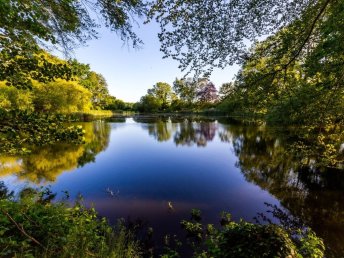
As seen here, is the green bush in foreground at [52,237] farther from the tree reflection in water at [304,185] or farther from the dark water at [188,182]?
the tree reflection in water at [304,185]

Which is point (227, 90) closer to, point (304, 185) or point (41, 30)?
point (41, 30)

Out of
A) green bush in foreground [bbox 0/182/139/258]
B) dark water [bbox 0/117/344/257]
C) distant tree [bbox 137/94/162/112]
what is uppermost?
distant tree [bbox 137/94/162/112]

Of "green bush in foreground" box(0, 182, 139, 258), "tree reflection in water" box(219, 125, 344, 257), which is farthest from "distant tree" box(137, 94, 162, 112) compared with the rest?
"green bush in foreground" box(0, 182, 139, 258)

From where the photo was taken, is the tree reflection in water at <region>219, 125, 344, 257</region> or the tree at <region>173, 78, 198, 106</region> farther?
the tree reflection in water at <region>219, 125, 344, 257</region>

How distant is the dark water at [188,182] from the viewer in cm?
944

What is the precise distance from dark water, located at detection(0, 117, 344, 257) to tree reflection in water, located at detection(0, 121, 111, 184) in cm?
5

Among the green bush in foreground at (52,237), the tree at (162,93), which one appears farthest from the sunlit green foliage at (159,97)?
the green bush in foreground at (52,237)

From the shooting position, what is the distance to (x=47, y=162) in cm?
1658

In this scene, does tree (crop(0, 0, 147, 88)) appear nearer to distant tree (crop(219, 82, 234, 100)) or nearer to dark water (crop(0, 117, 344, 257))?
distant tree (crop(219, 82, 234, 100))

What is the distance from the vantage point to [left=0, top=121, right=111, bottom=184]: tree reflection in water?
13565mm

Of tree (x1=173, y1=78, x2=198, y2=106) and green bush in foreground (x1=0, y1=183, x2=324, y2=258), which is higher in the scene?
tree (x1=173, y1=78, x2=198, y2=106)

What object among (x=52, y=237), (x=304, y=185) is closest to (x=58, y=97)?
(x=52, y=237)

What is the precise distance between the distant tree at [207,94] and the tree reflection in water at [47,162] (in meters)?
11.6

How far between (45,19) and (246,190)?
12.2 m
